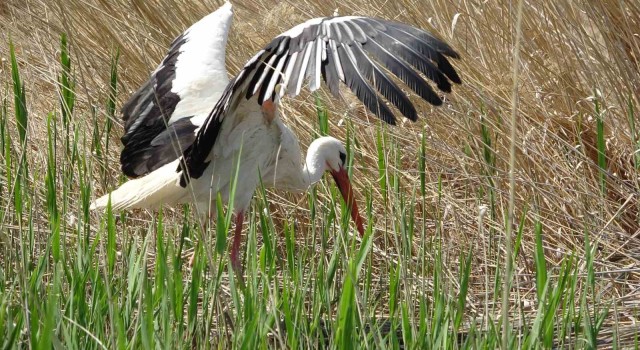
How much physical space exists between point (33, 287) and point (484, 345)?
105 cm

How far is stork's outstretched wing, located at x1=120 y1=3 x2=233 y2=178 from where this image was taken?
14.0 ft

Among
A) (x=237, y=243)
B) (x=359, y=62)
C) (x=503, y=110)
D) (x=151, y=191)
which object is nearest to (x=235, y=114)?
(x=151, y=191)

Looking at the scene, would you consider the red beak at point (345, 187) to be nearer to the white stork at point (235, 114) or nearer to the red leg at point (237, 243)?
the white stork at point (235, 114)

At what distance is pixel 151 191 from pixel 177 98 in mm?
562

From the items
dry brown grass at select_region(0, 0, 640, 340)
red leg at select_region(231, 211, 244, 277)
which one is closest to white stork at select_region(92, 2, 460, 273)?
red leg at select_region(231, 211, 244, 277)

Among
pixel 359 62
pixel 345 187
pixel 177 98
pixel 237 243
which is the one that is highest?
pixel 359 62

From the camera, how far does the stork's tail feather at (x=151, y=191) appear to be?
12.8 feet

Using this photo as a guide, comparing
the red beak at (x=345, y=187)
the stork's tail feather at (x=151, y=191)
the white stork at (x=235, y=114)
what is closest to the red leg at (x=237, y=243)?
the white stork at (x=235, y=114)

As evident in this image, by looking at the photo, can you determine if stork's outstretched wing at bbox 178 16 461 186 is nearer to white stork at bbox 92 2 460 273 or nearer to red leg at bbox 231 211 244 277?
white stork at bbox 92 2 460 273

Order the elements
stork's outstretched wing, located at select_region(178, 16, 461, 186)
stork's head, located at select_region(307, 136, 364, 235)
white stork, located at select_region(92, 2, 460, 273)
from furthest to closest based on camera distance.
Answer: stork's head, located at select_region(307, 136, 364, 235) < white stork, located at select_region(92, 2, 460, 273) < stork's outstretched wing, located at select_region(178, 16, 461, 186)

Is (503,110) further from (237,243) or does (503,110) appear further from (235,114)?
(237,243)

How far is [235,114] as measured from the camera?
157 inches

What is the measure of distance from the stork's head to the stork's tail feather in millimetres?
518

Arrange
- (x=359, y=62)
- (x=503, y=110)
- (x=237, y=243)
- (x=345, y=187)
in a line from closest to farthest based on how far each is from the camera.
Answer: (x=359, y=62), (x=503, y=110), (x=237, y=243), (x=345, y=187)
